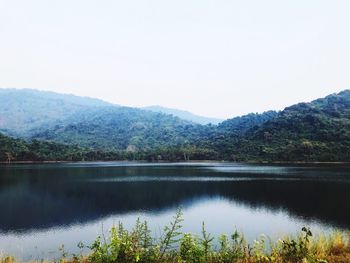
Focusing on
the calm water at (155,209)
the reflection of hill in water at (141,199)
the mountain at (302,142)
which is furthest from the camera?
the mountain at (302,142)

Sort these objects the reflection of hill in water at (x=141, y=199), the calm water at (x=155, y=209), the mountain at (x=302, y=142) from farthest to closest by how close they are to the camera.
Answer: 1. the mountain at (x=302, y=142)
2. the reflection of hill in water at (x=141, y=199)
3. the calm water at (x=155, y=209)

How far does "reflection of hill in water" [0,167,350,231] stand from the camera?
37.3 metres

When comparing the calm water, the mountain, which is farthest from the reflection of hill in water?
the mountain

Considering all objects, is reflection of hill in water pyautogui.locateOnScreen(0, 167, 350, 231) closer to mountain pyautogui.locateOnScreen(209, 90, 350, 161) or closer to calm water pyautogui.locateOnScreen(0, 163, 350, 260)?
calm water pyautogui.locateOnScreen(0, 163, 350, 260)

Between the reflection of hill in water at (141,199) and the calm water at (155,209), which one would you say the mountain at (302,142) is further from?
the calm water at (155,209)

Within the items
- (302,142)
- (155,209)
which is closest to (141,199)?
(155,209)

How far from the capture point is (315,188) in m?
60.4

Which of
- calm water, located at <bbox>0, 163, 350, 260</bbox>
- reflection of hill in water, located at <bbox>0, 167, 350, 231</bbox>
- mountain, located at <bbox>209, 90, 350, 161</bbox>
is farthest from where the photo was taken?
mountain, located at <bbox>209, 90, 350, 161</bbox>

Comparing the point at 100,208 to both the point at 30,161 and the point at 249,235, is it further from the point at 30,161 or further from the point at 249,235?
the point at 30,161

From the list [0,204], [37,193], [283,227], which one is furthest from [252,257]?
[37,193]

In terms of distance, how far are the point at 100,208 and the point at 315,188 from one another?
39.0 m

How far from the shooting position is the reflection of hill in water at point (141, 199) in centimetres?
3731

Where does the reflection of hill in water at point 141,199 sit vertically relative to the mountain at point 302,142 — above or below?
below

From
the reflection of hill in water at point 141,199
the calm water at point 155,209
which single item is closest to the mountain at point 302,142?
the reflection of hill in water at point 141,199
